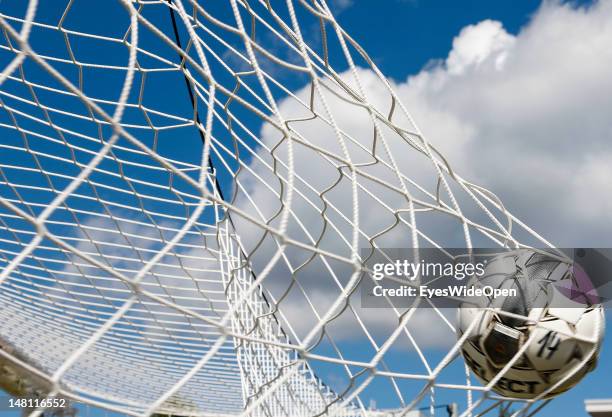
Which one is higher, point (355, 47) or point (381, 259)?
point (355, 47)

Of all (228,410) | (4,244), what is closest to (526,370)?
(4,244)

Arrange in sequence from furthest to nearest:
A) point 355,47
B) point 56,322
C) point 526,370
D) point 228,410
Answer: point 228,410 < point 56,322 < point 355,47 < point 526,370

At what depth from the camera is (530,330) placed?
345cm

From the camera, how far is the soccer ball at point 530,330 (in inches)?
136

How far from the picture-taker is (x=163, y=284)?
6188mm

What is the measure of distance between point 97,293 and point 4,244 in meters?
1.04

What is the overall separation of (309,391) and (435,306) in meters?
5.76

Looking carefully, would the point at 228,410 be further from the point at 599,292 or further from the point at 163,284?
the point at 599,292

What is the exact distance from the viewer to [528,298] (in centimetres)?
353

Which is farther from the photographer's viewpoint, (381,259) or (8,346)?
(8,346)

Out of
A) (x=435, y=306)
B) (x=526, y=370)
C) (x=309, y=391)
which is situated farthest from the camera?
(x=309, y=391)

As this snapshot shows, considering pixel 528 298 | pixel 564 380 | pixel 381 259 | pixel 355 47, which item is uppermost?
pixel 355 47

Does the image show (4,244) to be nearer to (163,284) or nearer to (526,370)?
(163,284)

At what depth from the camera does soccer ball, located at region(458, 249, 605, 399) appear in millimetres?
3467
